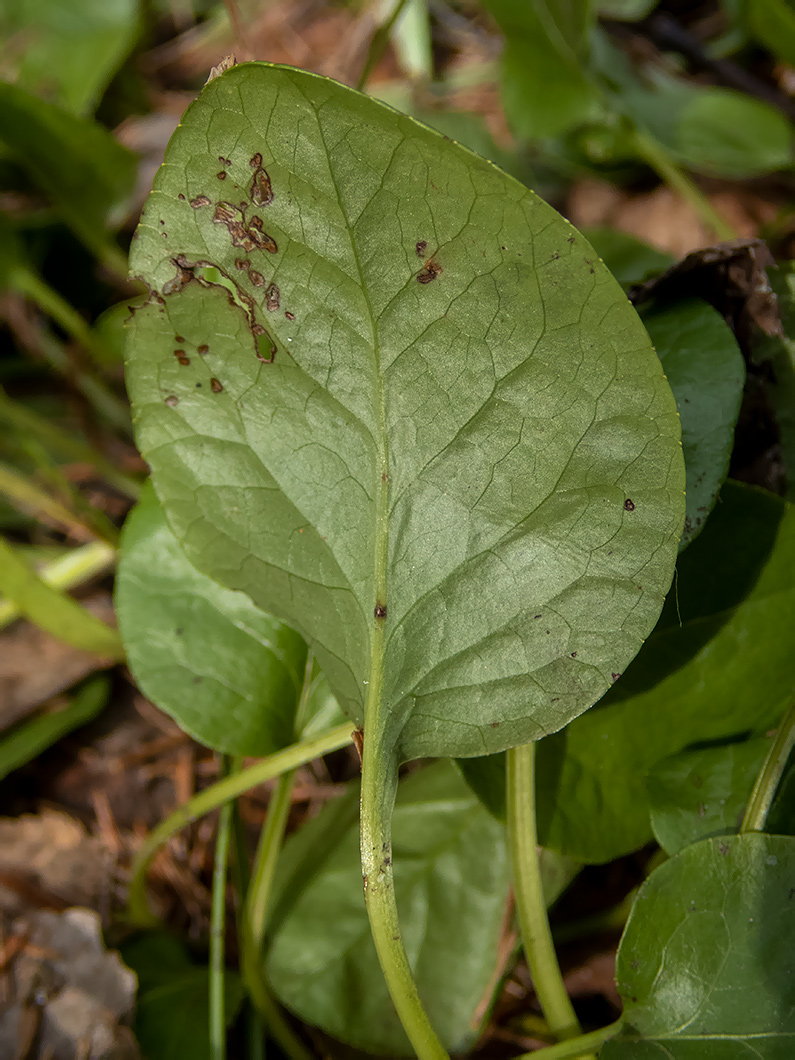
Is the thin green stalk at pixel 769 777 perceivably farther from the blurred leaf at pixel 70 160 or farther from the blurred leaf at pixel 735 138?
the blurred leaf at pixel 70 160

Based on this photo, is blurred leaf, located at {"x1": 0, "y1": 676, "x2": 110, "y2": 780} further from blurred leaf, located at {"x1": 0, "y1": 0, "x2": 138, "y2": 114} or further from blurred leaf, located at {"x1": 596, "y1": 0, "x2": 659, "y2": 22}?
blurred leaf, located at {"x1": 596, "y1": 0, "x2": 659, "y2": 22}

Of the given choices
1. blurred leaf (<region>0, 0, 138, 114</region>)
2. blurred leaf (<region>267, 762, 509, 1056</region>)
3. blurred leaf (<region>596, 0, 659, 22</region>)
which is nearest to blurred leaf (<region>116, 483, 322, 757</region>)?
blurred leaf (<region>267, 762, 509, 1056</region>)

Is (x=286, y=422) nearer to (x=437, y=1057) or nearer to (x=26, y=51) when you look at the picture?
(x=437, y=1057)

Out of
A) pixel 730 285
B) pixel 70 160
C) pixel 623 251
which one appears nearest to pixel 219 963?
pixel 730 285

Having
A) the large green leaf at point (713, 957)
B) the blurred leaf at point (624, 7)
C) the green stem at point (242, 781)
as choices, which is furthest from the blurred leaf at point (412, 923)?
the blurred leaf at point (624, 7)

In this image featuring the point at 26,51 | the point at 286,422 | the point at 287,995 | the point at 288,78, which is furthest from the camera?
the point at 26,51

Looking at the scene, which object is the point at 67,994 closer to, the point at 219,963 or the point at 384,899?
the point at 219,963

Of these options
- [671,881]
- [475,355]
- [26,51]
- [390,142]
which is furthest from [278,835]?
[26,51]
